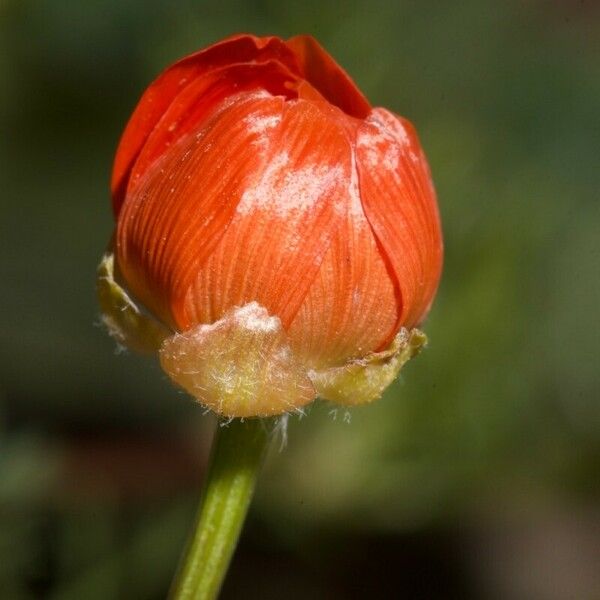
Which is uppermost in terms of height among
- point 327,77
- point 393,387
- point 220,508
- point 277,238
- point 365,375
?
point 327,77

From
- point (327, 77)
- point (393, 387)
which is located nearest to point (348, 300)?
point (327, 77)

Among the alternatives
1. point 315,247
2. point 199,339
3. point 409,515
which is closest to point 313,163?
point 315,247

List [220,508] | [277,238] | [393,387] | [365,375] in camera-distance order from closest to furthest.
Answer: [277,238], [365,375], [220,508], [393,387]

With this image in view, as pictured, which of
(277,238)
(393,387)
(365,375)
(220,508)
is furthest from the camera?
(393,387)

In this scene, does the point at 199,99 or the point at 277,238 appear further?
the point at 199,99

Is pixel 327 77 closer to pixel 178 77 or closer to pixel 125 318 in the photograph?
pixel 178 77

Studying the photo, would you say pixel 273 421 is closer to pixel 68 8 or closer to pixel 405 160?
pixel 405 160
